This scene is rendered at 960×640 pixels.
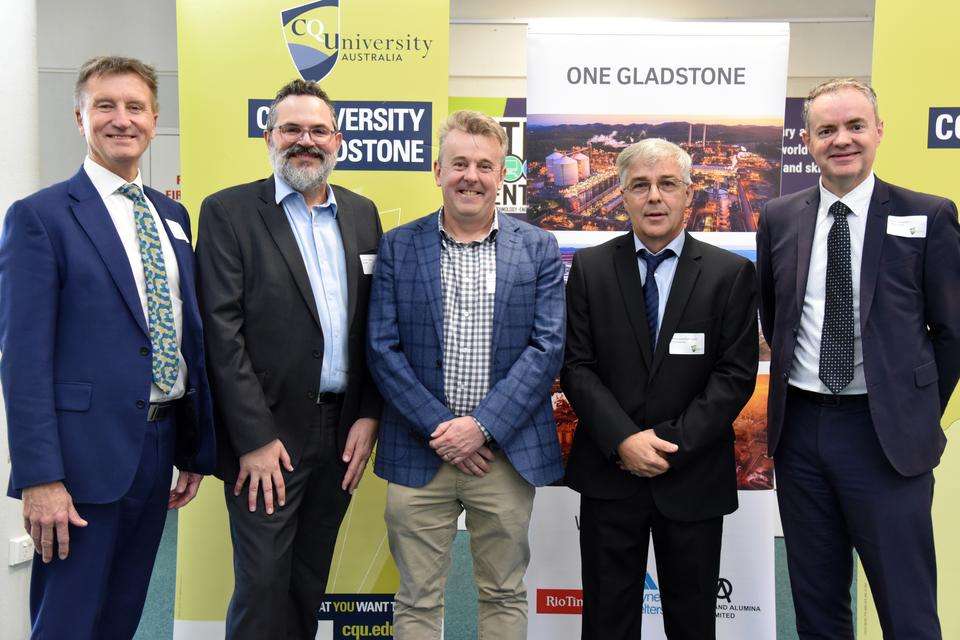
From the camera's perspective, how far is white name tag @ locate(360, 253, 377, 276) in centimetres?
251

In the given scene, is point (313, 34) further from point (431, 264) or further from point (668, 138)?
point (668, 138)

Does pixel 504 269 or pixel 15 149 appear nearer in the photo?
pixel 504 269

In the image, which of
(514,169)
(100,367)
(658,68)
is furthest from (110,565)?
(514,169)

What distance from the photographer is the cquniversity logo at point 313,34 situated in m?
3.01

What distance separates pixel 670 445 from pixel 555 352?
0.45m

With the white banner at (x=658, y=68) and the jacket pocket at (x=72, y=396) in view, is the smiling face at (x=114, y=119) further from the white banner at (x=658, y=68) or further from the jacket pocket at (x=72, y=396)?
the white banner at (x=658, y=68)

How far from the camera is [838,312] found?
2.31 meters

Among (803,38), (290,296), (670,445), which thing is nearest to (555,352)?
(670,445)

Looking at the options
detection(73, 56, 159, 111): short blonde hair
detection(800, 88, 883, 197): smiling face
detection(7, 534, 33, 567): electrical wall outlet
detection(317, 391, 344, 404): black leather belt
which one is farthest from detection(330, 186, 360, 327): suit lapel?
detection(7, 534, 33, 567): electrical wall outlet

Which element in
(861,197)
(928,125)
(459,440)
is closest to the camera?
(459,440)

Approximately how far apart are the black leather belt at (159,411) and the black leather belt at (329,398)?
1.43ft

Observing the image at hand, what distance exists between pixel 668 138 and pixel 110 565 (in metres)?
2.49

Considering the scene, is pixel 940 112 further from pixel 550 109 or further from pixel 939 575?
pixel 939 575

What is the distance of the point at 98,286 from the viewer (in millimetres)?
2045
